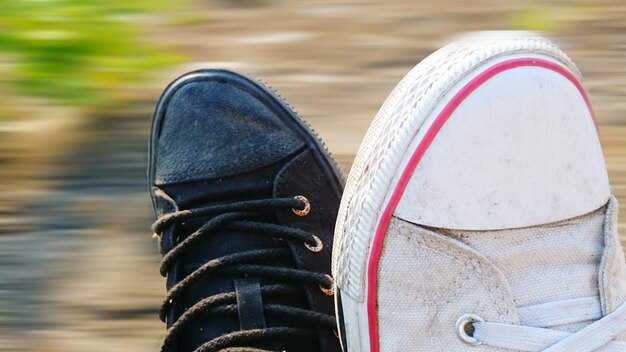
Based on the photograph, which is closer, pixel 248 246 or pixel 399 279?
pixel 399 279

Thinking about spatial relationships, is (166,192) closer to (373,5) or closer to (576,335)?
(576,335)

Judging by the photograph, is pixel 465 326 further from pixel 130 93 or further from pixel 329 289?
pixel 130 93

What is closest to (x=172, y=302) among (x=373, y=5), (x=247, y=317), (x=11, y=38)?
(x=247, y=317)

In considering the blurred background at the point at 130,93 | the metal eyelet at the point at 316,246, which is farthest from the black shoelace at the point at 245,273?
the blurred background at the point at 130,93

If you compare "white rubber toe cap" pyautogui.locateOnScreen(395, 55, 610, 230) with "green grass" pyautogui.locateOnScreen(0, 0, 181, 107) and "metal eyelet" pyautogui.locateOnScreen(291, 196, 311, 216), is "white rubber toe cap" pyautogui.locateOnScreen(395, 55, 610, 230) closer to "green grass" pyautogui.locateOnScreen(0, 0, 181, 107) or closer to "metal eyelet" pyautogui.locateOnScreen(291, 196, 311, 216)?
"metal eyelet" pyautogui.locateOnScreen(291, 196, 311, 216)

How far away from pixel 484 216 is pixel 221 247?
0.43 meters

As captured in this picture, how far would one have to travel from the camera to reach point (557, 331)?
1325 millimetres

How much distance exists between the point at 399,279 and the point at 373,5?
1018 millimetres

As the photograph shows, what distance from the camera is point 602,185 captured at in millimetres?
1366

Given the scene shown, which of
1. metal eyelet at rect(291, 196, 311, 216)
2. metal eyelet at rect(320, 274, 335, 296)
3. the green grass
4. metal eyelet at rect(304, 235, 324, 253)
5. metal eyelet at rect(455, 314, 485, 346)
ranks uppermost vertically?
the green grass

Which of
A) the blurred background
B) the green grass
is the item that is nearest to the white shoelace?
the blurred background

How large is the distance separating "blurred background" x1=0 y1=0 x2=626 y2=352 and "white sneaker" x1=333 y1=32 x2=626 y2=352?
0.44 metres

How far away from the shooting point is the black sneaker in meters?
1.53

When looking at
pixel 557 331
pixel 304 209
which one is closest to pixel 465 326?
pixel 557 331
